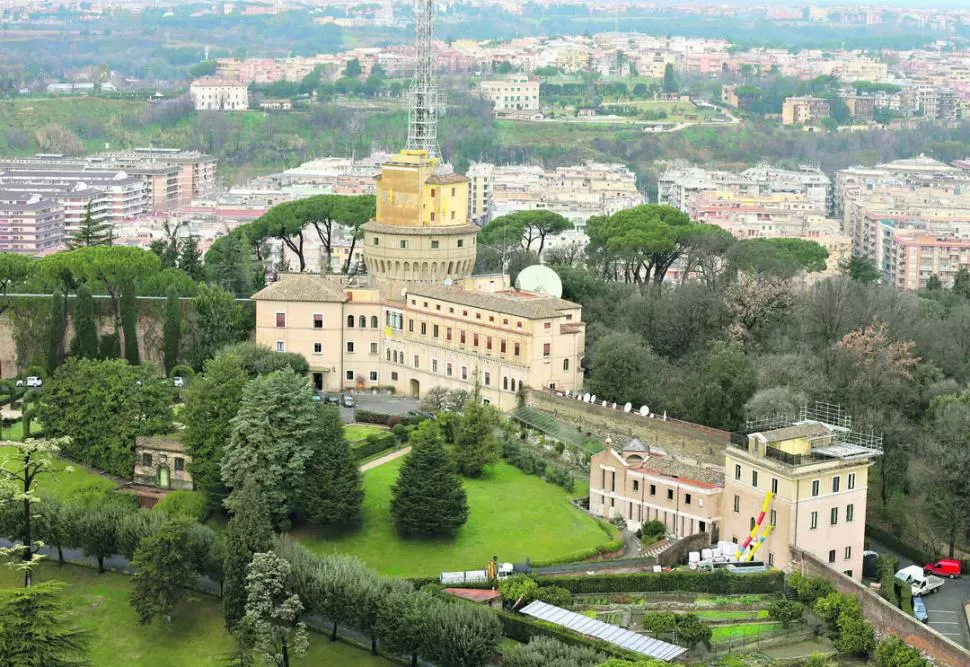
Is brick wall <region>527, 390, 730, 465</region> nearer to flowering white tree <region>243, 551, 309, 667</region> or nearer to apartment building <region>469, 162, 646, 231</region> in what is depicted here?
flowering white tree <region>243, 551, 309, 667</region>

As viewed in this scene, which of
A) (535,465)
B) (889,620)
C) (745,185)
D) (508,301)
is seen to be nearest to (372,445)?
(535,465)

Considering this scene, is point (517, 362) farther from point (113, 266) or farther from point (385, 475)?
point (113, 266)

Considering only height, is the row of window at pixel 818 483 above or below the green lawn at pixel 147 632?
above

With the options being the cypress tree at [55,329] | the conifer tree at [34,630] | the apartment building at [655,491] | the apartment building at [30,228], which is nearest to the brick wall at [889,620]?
the apartment building at [655,491]

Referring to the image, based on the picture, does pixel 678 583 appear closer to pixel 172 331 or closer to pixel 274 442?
pixel 274 442

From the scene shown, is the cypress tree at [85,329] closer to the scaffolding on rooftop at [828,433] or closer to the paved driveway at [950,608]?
the scaffolding on rooftop at [828,433]
